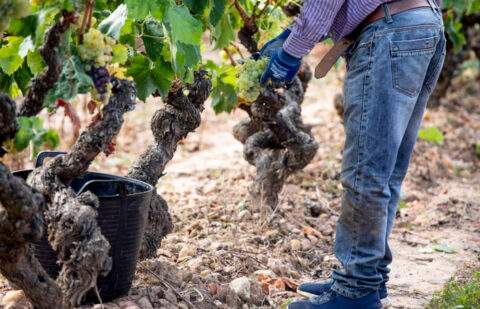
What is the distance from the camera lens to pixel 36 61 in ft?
7.42

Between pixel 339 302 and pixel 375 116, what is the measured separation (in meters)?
0.88

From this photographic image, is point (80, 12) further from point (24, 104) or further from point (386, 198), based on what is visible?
point (386, 198)

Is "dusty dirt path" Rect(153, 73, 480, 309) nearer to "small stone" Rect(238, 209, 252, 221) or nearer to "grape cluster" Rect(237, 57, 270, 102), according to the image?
"small stone" Rect(238, 209, 252, 221)

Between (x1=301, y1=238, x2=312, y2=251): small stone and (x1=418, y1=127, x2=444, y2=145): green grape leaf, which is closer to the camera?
(x1=301, y1=238, x2=312, y2=251): small stone

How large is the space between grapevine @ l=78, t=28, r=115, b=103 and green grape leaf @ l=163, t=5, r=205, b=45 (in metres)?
0.25

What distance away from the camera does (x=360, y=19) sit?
248cm

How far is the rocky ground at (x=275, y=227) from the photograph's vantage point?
9.56ft

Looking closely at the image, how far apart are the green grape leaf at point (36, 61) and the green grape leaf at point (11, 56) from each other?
273mm

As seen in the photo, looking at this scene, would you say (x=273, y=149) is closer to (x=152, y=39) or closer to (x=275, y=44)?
(x=275, y=44)

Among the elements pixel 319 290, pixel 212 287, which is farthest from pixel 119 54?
pixel 319 290


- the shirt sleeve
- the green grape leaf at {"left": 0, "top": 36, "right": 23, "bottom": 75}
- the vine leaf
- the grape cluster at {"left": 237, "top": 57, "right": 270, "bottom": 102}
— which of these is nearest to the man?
the shirt sleeve

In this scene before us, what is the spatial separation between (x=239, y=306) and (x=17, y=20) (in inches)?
63.8

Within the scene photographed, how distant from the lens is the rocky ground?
291cm

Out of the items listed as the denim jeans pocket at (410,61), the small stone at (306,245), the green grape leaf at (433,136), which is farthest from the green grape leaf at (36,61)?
the green grape leaf at (433,136)
